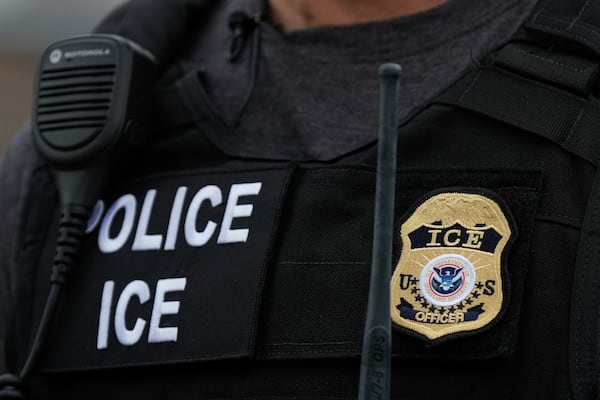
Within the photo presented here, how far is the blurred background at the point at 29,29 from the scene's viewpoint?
8.82m

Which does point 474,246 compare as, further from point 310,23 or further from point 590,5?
point 310,23

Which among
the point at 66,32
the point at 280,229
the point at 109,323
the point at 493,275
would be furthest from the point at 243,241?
the point at 66,32

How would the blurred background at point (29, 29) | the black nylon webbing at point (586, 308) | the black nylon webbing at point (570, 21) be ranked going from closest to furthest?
the black nylon webbing at point (586, 308) → the black nylon webbing at point (570, 21) → the blurred background at point (29, 29)

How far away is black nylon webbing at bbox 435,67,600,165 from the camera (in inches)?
49.1

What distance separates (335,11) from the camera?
1550mm

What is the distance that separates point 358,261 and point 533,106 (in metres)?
0.23

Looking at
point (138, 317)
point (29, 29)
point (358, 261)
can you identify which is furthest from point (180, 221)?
point (29, 29)

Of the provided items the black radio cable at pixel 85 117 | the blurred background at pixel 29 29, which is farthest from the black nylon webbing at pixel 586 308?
the blurred background at pixel 29 29

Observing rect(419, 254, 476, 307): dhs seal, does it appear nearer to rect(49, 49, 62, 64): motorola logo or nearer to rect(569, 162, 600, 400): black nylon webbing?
rect(569, 162, 600, 400): black nylon webbing

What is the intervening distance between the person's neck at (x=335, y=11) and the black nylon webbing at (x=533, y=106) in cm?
19

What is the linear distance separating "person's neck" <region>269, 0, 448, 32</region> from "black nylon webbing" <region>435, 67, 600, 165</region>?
0.19m

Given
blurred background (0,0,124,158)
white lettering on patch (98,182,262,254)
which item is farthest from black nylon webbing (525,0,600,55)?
blurred background (0,0,124,158)

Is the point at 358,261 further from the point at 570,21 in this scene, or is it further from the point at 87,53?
the point at 87,53

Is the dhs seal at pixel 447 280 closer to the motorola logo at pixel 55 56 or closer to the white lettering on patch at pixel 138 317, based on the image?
the white lettering on patch at pixel 138 317
